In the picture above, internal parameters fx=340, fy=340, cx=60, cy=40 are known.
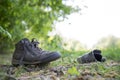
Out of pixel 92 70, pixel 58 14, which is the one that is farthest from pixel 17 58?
pixel 58 14

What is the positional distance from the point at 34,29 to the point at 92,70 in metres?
7.35

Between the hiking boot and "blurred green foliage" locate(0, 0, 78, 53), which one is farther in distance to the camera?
"blurred green foliage" locate(0, 0, 78, 53)

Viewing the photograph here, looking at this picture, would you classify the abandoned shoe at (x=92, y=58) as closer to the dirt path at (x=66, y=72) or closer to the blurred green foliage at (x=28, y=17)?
the dirt path at (x=66, y=72)

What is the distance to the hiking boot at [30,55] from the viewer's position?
4.25 metres

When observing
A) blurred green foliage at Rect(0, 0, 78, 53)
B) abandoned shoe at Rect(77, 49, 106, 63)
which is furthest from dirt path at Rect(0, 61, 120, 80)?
blurred green foliage at Rect(0, 0, 78, 53)

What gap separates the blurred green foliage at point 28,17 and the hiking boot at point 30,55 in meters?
4.91

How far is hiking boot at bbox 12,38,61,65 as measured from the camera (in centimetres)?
425

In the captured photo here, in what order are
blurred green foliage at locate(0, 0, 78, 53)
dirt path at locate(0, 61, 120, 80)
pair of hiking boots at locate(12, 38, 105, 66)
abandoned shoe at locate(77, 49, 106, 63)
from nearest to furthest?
dirt path at locate(0, 61, 120, 80), pair of hiking boots at locate(12, 38, 105, 66), abandoned shoe at locate(77, 49, 106, 63), blurred green foliage at locate(0, 0, 78, 53)

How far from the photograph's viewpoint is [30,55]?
4.39 m

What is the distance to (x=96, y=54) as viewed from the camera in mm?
4785

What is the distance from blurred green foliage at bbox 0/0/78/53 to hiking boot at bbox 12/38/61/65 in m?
4.91

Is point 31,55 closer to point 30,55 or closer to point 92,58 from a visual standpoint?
point 30,55

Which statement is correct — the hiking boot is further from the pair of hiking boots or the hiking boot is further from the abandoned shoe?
the abandoned shoe

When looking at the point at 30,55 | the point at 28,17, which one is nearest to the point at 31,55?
the point at 30,55
